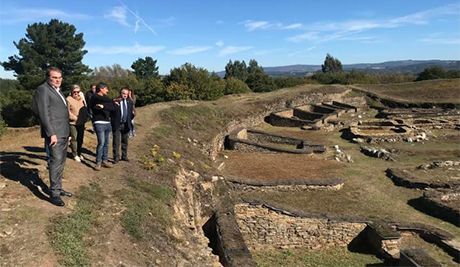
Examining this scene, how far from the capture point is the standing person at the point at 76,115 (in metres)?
9.44

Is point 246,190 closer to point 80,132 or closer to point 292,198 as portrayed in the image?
point 292,198

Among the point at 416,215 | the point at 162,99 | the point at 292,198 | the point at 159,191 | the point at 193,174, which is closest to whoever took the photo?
the point at 159,191

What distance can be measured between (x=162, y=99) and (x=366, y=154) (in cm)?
2486

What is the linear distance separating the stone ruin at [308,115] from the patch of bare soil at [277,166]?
10.6 m

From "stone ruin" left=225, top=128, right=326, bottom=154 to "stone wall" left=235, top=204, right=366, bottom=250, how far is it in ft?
34.3

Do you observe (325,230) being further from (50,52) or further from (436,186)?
(50,52)

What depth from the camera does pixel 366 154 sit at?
22.4m

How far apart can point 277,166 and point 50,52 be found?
35.1m

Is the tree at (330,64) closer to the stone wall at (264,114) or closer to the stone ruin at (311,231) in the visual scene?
the stone wall at (264,114)

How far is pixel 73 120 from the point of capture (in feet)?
30.9

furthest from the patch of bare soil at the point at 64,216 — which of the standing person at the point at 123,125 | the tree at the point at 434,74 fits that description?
the tree at the point at 434,74

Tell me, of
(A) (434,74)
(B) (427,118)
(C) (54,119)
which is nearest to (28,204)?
(C) (54,119)

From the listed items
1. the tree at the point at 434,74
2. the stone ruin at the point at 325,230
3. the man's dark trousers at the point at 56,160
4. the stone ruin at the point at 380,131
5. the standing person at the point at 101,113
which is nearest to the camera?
the man's dark trousers at the point at 56,160

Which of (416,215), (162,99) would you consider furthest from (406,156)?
(162,99)
